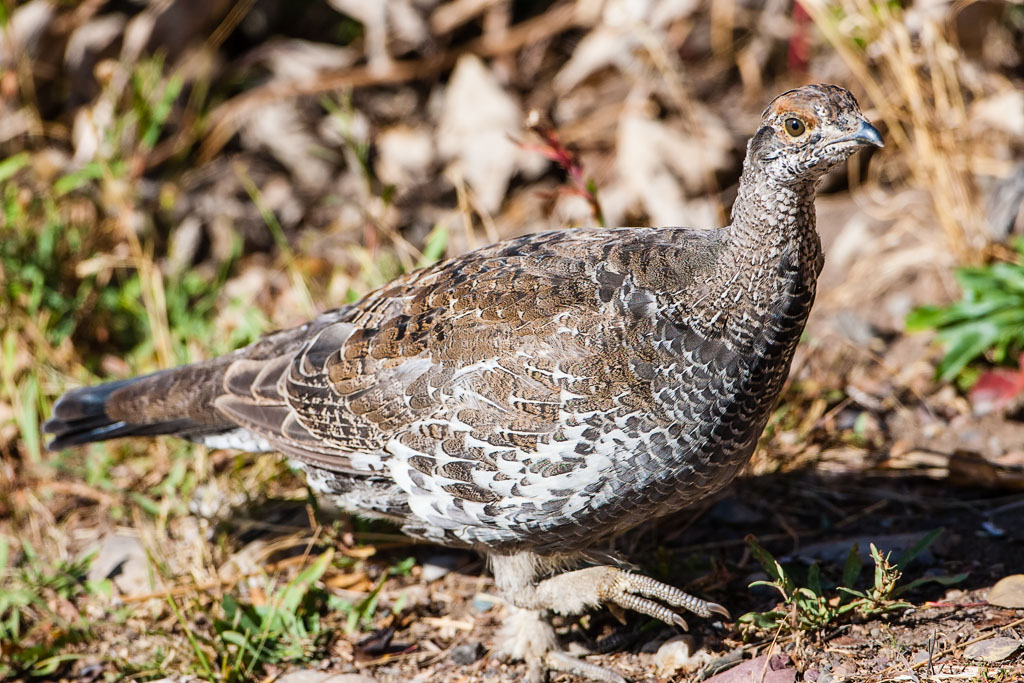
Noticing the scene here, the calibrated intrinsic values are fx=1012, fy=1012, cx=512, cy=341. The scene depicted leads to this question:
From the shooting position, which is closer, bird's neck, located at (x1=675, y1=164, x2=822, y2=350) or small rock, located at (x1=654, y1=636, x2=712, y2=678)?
bird's neck, located at (x1=675, y1=164, x2=822, y2=350)

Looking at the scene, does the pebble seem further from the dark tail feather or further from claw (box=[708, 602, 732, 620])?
the dark tail feather

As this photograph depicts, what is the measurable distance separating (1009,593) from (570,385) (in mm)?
1543

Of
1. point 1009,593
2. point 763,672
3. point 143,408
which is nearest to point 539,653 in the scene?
point 763,672

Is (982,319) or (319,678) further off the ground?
(982,319)

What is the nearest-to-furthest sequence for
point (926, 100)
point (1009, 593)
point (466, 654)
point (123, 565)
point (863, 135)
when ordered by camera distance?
point (863, 135) < point (1009, 593) < point (466, 654) < point (123, 565) < point (926, 100)

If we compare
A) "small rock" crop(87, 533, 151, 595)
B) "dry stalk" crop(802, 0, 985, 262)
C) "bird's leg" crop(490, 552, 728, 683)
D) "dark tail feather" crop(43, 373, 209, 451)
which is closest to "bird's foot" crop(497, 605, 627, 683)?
"bird's leg" crop(490, 552, 728, 683)

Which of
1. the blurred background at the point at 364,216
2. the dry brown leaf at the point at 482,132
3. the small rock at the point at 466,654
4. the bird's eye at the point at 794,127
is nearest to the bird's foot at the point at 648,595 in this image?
the small rock at the point at 466,654

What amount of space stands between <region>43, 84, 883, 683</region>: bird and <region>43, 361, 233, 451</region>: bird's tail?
0.84 ft

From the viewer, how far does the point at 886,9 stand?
14.6 feet

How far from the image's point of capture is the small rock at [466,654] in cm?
348

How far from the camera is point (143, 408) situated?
3771 millimetres

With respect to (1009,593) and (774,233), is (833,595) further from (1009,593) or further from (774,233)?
(774,233)

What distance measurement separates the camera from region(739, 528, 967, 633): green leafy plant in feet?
10.1

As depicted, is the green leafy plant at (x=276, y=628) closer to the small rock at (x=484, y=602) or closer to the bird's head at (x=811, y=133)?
the small rock at (x=484, y=602)
